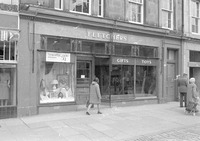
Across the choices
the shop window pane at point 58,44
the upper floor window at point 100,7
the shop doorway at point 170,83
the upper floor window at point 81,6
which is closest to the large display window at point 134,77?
the shop doorway at point 170,83

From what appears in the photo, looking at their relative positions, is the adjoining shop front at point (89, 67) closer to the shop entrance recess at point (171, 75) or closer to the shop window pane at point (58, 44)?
the shop window pane at point (58, 44)

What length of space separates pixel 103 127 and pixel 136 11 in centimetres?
820

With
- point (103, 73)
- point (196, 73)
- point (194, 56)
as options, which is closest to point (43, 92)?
point (103, 73)

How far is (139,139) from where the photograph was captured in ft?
23.3

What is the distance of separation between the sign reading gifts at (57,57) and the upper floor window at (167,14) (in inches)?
296

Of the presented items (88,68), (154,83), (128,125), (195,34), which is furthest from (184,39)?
(128,125)

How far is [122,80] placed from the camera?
1321 centimetres

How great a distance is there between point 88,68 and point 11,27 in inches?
175

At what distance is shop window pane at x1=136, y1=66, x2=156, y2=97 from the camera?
13943mm

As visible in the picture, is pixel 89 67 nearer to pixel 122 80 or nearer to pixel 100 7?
pixel 122 80

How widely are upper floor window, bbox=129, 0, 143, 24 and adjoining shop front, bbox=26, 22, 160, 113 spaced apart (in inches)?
45.1

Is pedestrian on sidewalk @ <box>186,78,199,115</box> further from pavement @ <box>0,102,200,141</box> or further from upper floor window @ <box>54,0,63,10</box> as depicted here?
upper floor window @ <box>54,0,63,10</box>

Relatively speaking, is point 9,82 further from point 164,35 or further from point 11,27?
point 164,35

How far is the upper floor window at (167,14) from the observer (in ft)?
50.8
